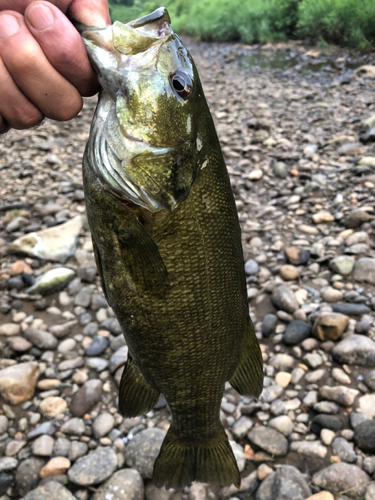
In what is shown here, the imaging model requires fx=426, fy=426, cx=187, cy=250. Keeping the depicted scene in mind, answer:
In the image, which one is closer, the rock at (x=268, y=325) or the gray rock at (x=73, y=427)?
the gray rock at (x=73, y=427)

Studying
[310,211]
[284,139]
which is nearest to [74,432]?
[310,211]

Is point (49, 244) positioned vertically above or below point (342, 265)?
below

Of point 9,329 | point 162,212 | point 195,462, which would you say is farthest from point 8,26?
point 9,329

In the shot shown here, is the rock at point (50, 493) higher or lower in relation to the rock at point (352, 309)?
lower

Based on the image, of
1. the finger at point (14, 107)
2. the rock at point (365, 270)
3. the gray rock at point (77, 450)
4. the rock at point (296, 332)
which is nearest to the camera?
the finger at point (14, 107)

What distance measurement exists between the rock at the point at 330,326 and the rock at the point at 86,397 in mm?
1729

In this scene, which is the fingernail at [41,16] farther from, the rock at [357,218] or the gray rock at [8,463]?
the rock at [357,218]

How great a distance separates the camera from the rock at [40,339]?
11.2 ft

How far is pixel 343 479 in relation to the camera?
2.46m

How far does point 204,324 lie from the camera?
1.72 meters

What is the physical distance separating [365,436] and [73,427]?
1881 millimetres

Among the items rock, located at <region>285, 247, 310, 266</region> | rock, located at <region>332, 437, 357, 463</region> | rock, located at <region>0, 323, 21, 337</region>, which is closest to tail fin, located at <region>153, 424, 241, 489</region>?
rock, located at <region>332, 437, 357, 463</region>

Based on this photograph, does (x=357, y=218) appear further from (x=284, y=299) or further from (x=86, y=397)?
(x=86, y=397)

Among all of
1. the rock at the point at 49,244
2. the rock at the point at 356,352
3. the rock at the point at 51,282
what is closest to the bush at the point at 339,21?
the rock at the point at 49,244
